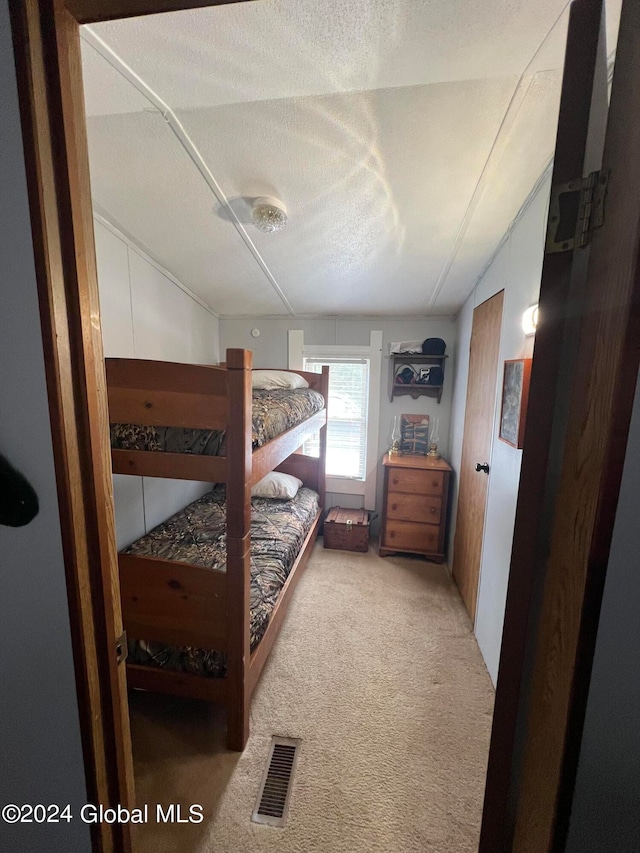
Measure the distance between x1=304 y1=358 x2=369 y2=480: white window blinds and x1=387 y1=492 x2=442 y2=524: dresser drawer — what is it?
57 cm

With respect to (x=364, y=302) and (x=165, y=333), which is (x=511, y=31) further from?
(x=165, y=333)

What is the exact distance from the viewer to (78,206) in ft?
1.94

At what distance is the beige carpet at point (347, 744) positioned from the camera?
3.90ft

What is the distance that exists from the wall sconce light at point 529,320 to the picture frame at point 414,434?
69.2 inches

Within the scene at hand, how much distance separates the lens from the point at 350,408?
3.42 meters

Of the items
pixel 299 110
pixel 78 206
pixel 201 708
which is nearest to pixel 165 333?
pixel 299 110

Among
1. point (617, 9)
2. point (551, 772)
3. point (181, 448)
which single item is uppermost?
point (617, 9)

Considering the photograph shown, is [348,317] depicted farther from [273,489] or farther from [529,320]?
[529,320]

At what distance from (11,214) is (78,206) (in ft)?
0.32

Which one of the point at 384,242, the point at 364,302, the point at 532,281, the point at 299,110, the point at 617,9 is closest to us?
the point at 617,9

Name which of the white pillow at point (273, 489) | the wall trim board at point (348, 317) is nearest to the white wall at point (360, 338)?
the wall trim board at point (348, 317)

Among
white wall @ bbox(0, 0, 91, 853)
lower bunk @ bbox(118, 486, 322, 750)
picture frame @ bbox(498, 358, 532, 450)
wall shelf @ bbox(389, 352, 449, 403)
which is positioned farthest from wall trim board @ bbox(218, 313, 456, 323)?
white wall @ bbox(0, 0, 91, 853)

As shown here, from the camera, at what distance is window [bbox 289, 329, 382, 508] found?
3.31m

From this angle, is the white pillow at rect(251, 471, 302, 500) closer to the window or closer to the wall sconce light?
the window
